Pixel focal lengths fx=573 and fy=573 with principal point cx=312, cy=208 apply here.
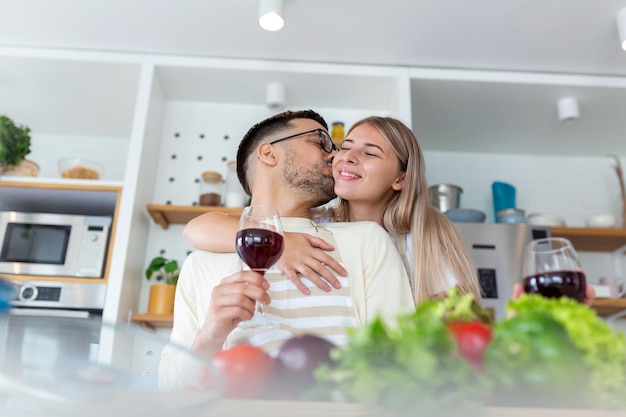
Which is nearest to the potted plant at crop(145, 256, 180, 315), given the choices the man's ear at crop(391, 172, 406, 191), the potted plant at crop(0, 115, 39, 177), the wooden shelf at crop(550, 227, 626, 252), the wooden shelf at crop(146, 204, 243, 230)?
the wooden shelf at crop(146, 204, 243, 230)

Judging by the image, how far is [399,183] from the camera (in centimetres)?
187

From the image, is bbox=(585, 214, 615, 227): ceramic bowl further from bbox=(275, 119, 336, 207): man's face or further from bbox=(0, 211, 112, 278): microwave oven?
bbox=(0, 211, 112, 278): microwave oven

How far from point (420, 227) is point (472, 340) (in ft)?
4.10

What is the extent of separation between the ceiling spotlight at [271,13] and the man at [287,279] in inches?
34.6

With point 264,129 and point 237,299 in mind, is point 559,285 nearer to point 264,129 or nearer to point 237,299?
point 237,299

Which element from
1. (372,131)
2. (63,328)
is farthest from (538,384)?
Answer: (372,131)

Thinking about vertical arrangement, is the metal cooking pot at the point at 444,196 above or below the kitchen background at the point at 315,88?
below

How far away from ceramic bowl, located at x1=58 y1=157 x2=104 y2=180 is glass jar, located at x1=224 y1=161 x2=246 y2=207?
2.26 feet

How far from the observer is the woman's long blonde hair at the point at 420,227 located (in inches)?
60.9

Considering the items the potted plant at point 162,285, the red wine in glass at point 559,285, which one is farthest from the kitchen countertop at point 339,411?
the potted plant at point 162,285

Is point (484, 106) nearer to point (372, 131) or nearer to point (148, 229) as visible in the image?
point (372, 131)

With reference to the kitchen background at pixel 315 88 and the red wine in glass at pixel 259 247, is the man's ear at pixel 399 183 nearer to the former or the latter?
the red wine in glass at pixel 259 247

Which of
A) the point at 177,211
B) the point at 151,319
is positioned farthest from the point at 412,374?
the point at 177,211

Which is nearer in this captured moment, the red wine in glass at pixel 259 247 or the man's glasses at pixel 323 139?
the red wine in glass at pixel 259 247
